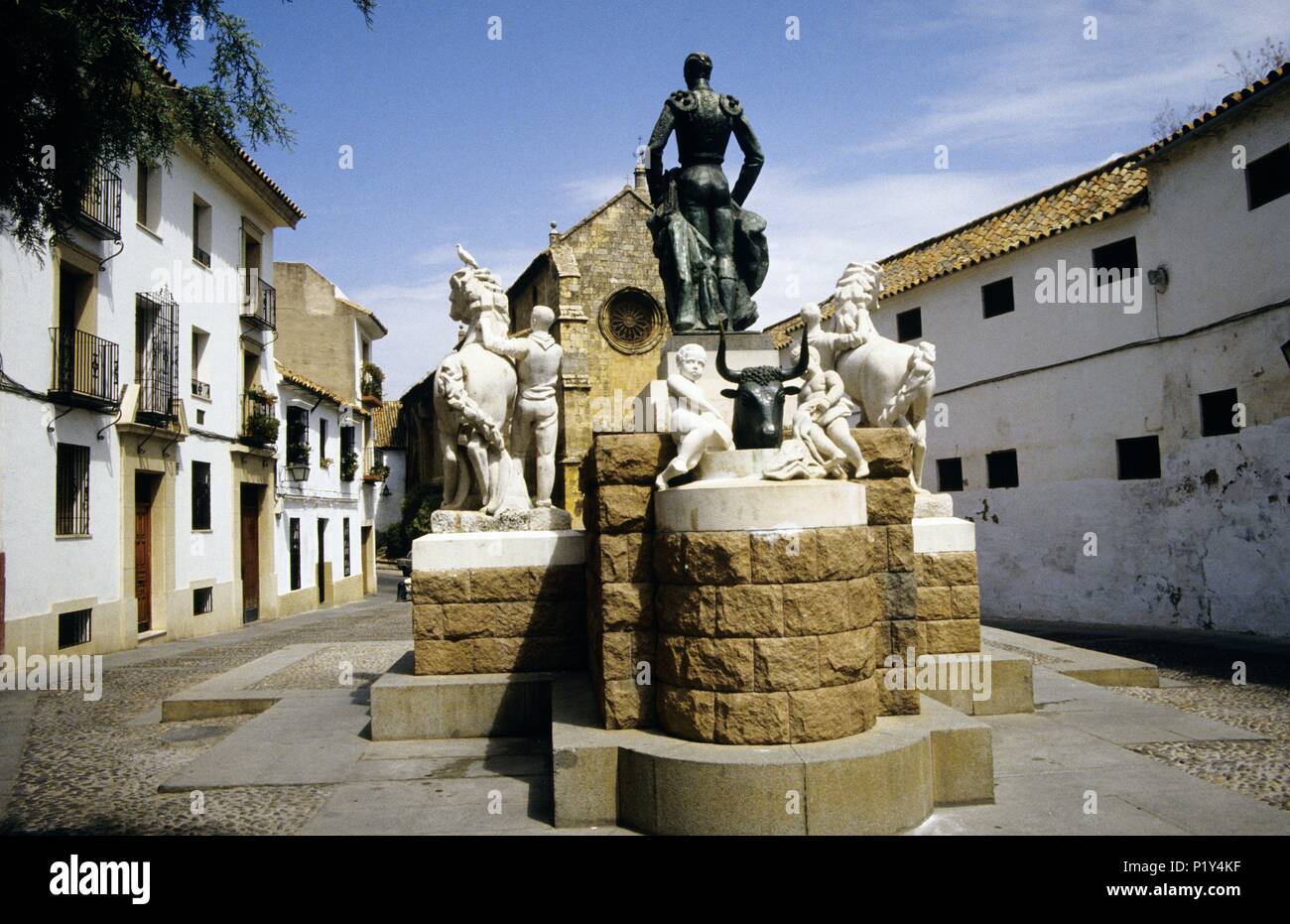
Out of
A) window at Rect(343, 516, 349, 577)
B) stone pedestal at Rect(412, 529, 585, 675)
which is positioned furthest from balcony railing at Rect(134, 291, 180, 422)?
window at Rect(343, 516, 349, 577)

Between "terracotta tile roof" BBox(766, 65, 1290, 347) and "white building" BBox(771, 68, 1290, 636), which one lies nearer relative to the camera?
"white building" BBox(771, 68, 1290, 636)

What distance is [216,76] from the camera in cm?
547

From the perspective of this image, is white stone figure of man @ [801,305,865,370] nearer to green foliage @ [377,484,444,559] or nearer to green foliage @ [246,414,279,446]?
green foliage @ [246,414,279,446]

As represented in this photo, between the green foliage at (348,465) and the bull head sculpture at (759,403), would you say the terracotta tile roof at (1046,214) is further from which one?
the green foliage at (348,465)

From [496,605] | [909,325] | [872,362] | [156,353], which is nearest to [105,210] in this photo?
[156,353]

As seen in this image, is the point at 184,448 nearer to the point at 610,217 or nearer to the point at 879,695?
the point at 879,695

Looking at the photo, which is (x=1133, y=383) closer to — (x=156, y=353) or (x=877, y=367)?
(x=877, y=367)

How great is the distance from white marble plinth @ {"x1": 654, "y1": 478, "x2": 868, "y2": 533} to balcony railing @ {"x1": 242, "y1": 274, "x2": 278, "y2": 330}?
53.9 ft

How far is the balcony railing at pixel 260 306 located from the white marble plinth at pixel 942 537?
51.1 feet

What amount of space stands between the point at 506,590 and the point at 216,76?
3593 mm

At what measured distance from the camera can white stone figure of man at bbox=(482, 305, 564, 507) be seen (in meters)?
6.59

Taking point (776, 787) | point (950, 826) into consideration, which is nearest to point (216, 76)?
point (776, 787)

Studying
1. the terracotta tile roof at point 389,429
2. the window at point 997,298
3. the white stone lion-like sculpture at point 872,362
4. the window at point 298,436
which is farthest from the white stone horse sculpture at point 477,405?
the terracotta tile roof at point 389,429

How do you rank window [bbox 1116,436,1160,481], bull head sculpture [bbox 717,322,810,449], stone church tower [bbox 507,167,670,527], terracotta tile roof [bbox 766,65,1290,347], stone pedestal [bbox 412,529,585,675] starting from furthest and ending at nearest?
stone church tower [bbox 507,167,670,527]
window [bbox 1116,436,1160,481]
terracotta tile roof [bbox 766,65,1290,347]
stone pedestal [bbox 412,529,585,675]
bull head sculpture [bbox 717,322,810,449]
